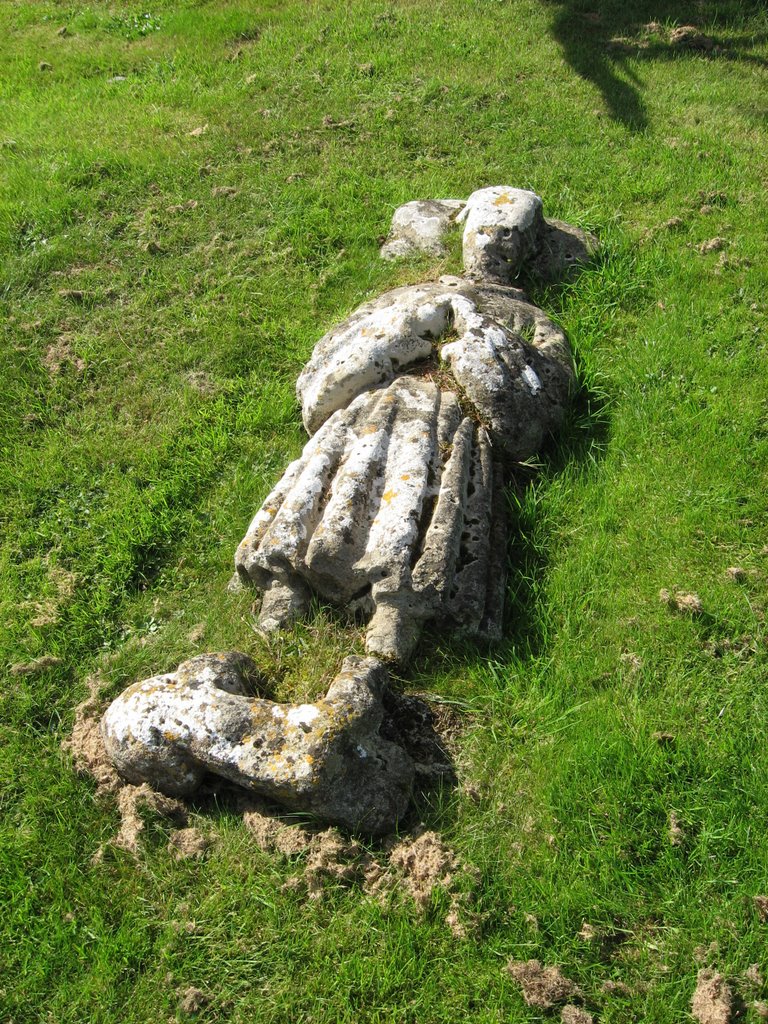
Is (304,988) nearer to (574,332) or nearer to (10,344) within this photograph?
(574,332)

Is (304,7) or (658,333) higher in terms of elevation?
(304,7)

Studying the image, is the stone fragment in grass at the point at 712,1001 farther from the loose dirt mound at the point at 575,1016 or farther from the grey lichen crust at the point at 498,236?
the grey lichen crust at the point at 498,236

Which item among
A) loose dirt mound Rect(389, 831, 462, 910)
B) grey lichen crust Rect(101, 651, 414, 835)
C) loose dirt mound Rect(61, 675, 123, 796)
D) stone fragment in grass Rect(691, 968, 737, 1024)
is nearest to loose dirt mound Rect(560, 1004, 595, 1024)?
stone fragment in grass Rect(691, 968, 737, 1024)

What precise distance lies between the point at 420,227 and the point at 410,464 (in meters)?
3.21

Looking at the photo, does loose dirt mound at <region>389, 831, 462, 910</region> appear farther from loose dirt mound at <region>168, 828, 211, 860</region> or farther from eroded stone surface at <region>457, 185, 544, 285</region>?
eroded stone surface at <region>457, 185, 544, 285</region>

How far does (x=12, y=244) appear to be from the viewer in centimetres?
712

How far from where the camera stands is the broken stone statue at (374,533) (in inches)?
141

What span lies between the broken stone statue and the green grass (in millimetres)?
233

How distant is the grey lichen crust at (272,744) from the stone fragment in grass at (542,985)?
28.8 inches

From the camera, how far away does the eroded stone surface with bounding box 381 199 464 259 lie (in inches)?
268

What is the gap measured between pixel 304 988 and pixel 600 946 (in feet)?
3.56

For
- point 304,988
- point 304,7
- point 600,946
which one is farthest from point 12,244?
point 600,946

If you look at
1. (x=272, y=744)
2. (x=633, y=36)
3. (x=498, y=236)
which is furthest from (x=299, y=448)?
(x=633, y=36)

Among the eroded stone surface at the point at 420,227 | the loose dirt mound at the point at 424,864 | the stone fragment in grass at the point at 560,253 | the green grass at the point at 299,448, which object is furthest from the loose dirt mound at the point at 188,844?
the eroded stone surface at the point at 420,227
